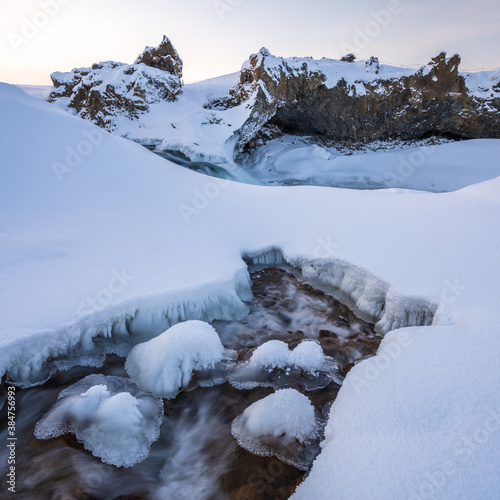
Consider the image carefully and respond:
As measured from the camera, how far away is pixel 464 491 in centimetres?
166

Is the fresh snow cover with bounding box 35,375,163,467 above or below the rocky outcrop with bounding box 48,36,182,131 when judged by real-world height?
below

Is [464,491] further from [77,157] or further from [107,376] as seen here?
[77,157]

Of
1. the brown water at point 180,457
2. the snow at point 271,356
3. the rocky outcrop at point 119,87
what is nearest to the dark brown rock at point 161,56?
the rocky outcrop at point 119,87

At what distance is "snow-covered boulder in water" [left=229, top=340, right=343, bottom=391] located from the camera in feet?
9.95

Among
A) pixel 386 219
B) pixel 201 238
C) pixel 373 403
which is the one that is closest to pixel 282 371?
pixel 373 403

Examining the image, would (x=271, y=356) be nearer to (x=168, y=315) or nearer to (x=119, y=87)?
(x=168, y=315)

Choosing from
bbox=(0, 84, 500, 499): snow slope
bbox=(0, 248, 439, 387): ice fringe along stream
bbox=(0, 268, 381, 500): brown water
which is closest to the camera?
bbox=(0, 84, 500, 499): snow slope

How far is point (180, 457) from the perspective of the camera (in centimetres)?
250

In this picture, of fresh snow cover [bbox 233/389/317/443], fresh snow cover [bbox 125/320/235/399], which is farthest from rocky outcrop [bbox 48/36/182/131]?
fresh snow cover [bbox 233/389/317/443]

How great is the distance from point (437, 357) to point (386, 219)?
2.95 m

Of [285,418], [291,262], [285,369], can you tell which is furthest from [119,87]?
[285,418]

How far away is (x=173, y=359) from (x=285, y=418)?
1.25 meters

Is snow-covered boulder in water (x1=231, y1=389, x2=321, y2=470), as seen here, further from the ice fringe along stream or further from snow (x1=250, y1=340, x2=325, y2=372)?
the ice fringe along stream

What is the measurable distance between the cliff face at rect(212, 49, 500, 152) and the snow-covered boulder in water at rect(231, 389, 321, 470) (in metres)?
16.1
